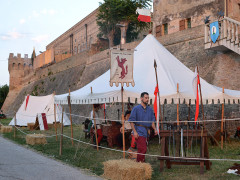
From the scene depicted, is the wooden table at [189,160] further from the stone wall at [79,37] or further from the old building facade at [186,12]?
the stone wall at [79,37]

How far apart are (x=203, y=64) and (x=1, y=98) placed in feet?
155

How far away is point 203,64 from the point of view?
53.7ft

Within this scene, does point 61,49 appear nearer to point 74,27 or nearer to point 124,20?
point 74,27

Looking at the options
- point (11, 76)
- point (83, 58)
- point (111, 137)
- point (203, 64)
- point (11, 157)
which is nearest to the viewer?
point (11, 157)

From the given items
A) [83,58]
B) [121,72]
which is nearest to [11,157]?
[121,72]

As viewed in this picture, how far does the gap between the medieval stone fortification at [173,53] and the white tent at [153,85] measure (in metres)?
4.47

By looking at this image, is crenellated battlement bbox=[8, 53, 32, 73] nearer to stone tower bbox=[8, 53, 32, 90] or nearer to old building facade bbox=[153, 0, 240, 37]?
stone tower bbox=[8, 53, 32, 90]

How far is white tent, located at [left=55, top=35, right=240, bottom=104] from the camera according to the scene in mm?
8578

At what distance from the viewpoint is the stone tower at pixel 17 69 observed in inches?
2158

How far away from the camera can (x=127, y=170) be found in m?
5.57

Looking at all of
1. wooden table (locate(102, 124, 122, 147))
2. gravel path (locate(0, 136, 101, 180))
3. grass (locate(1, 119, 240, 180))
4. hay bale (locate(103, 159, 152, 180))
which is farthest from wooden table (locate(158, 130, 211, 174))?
wooden table (locate(102, 124, 122, 147))

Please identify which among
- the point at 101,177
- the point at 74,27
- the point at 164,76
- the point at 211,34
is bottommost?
the point at 101,177

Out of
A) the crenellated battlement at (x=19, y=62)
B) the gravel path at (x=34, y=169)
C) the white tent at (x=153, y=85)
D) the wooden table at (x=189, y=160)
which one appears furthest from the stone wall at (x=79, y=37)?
the wooden table at (x=189, y=160)

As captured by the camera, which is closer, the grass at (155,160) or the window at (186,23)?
the grass at (155,160)
